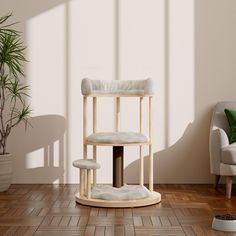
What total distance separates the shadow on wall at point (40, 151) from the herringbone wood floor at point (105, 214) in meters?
0.36

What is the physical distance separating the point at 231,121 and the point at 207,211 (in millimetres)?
A: 1212

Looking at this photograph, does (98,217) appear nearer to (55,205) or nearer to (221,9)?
(55,205)

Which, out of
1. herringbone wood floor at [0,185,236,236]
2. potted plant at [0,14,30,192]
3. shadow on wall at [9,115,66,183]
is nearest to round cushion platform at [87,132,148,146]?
herringbone wood floor at [0,185,236,236]

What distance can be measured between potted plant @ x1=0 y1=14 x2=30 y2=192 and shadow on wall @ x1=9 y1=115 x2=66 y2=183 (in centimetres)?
11

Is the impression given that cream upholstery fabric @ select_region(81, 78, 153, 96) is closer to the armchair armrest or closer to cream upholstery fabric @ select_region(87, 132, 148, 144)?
cream upholstery fabric @ select_region(87, 132, 148, 144)

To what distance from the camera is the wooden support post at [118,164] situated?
4227 mm

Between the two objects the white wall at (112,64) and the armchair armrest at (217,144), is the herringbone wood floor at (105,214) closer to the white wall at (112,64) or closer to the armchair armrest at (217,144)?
the armchair armrest at (217,144)

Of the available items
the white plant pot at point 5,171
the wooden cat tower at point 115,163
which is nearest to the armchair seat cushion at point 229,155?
the wooden cat tower at point 115,163

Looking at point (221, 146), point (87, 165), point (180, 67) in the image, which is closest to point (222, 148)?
point (221, 146)

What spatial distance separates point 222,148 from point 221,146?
6 centimetres

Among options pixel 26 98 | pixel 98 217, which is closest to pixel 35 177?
pixel 26 98

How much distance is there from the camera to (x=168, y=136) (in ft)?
16.7

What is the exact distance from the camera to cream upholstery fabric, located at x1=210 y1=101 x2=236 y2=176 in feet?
14.1

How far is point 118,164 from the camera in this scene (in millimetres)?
4250
